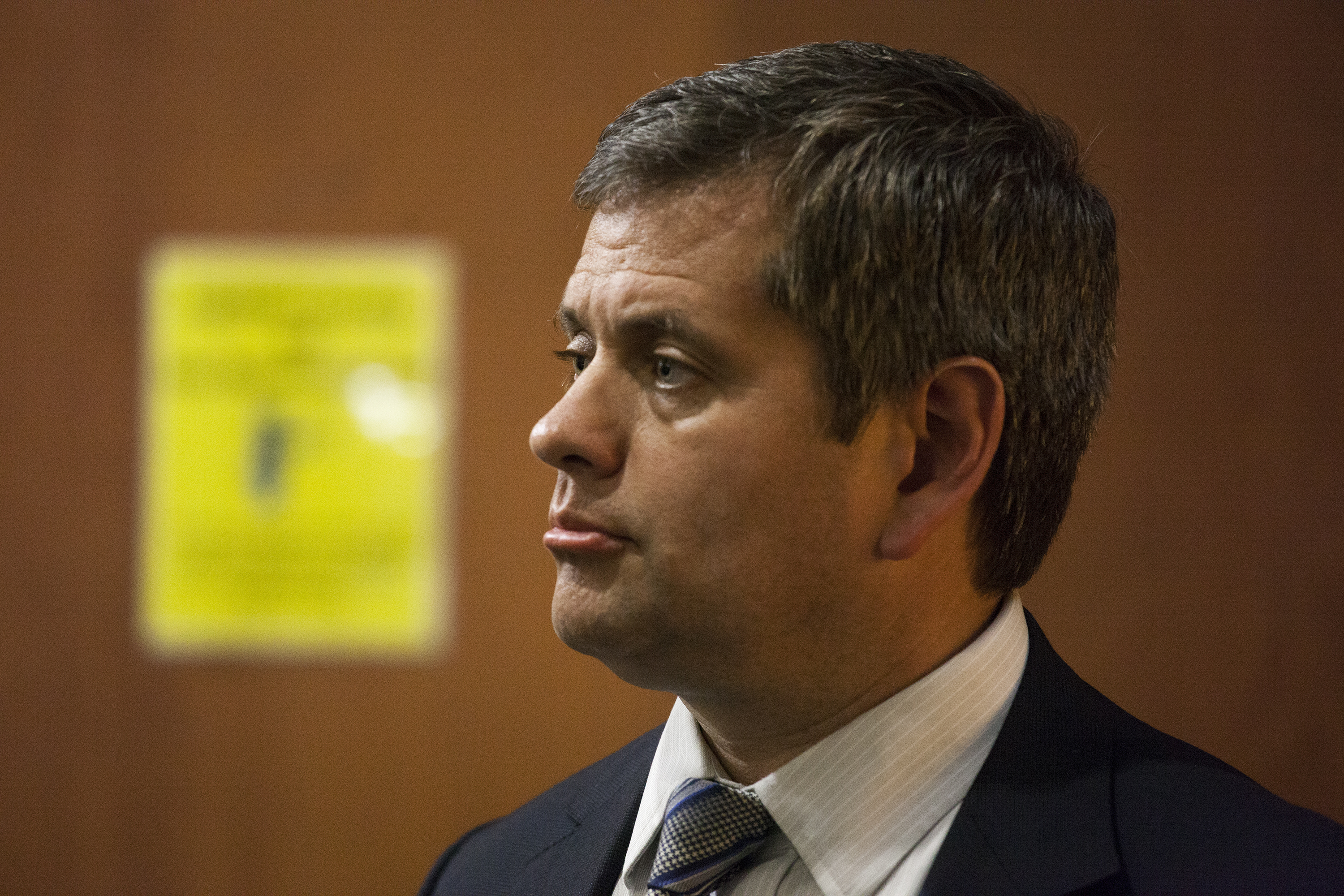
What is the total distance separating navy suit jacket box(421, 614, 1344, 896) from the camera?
87cm

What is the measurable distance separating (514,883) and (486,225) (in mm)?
913

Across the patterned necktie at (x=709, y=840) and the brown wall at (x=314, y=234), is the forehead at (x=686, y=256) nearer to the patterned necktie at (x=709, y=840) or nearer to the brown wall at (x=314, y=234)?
the patterned necktie at (x=709, y=840)

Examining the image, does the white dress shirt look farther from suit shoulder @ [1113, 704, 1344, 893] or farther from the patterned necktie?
suit shoulder @ [1113, 704, 1344, 893]

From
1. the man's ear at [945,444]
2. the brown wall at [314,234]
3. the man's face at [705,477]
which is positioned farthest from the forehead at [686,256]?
the brown wall at [314,234]

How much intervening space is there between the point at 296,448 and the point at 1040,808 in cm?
116

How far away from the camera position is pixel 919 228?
966 millimetres

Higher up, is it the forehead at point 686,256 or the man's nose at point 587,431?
the forehead at point 686,256

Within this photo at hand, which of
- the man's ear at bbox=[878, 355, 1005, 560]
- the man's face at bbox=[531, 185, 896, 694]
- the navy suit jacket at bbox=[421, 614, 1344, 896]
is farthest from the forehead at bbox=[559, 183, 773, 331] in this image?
the navy suit jacket at bbox=[421, 614, 1344, 896]

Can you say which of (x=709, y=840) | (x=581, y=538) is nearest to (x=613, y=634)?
(x=581, y=538)

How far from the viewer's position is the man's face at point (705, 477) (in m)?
0.95

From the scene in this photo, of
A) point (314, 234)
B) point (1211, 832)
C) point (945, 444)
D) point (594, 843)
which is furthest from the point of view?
point (314, 234)

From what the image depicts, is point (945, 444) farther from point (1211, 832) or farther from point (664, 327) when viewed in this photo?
point (1211, 832)

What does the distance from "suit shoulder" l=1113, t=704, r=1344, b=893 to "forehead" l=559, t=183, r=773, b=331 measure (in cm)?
49

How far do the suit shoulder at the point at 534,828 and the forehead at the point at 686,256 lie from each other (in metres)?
0.48
